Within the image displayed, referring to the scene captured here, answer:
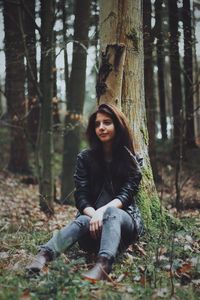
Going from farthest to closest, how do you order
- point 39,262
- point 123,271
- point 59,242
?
point 123,271 < point 39,262 < point 59,242

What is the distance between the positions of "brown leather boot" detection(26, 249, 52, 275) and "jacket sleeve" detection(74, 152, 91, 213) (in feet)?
2.63

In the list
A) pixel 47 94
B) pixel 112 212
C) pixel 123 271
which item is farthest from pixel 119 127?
pixel 47 94

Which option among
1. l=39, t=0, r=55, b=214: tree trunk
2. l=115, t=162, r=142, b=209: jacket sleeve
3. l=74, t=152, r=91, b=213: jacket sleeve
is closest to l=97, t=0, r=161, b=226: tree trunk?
l=115, t=162, r=142, b=209: jacket sleeve

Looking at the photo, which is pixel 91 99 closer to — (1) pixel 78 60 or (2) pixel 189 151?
(2) pixel 189 151

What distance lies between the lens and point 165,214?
5.39 m

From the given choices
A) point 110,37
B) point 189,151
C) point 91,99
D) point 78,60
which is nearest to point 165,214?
point 110,37

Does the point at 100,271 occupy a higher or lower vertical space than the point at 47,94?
lower

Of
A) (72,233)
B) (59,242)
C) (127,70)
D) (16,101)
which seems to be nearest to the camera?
(59,242)

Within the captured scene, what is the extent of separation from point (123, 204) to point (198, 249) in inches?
40.6

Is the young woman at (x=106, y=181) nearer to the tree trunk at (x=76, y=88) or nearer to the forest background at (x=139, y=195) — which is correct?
the forest background at (x=139, y=195)

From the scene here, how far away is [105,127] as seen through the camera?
186 inches

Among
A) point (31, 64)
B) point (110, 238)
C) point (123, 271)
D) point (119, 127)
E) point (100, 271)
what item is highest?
point (31, 64)

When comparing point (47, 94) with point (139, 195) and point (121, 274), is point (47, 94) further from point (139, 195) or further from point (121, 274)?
point (121, 274)

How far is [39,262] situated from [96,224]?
0.75 m
